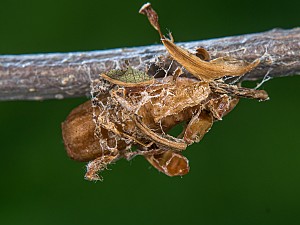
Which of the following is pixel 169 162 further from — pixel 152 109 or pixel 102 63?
pixel 102 63

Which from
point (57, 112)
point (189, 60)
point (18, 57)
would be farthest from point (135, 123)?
point (57, 112)

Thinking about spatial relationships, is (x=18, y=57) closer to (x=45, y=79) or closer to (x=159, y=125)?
(x=45, y=79)

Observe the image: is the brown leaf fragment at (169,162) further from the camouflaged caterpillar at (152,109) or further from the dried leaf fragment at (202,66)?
the dried leaf fragment at (202,66)

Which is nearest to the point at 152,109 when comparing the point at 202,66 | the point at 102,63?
the point at 202,66

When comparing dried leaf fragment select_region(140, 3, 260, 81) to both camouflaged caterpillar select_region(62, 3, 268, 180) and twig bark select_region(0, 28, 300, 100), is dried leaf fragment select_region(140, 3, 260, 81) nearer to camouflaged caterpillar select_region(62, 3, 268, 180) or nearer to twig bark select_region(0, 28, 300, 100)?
camouflaged caterpillar select_region(62, 3, 268, 180)

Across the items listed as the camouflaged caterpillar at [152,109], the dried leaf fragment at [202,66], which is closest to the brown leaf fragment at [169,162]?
the camouflaged caterpillar at [152,109]

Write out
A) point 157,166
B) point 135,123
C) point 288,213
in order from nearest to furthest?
point 135,123, point 157,166, point 288,213
